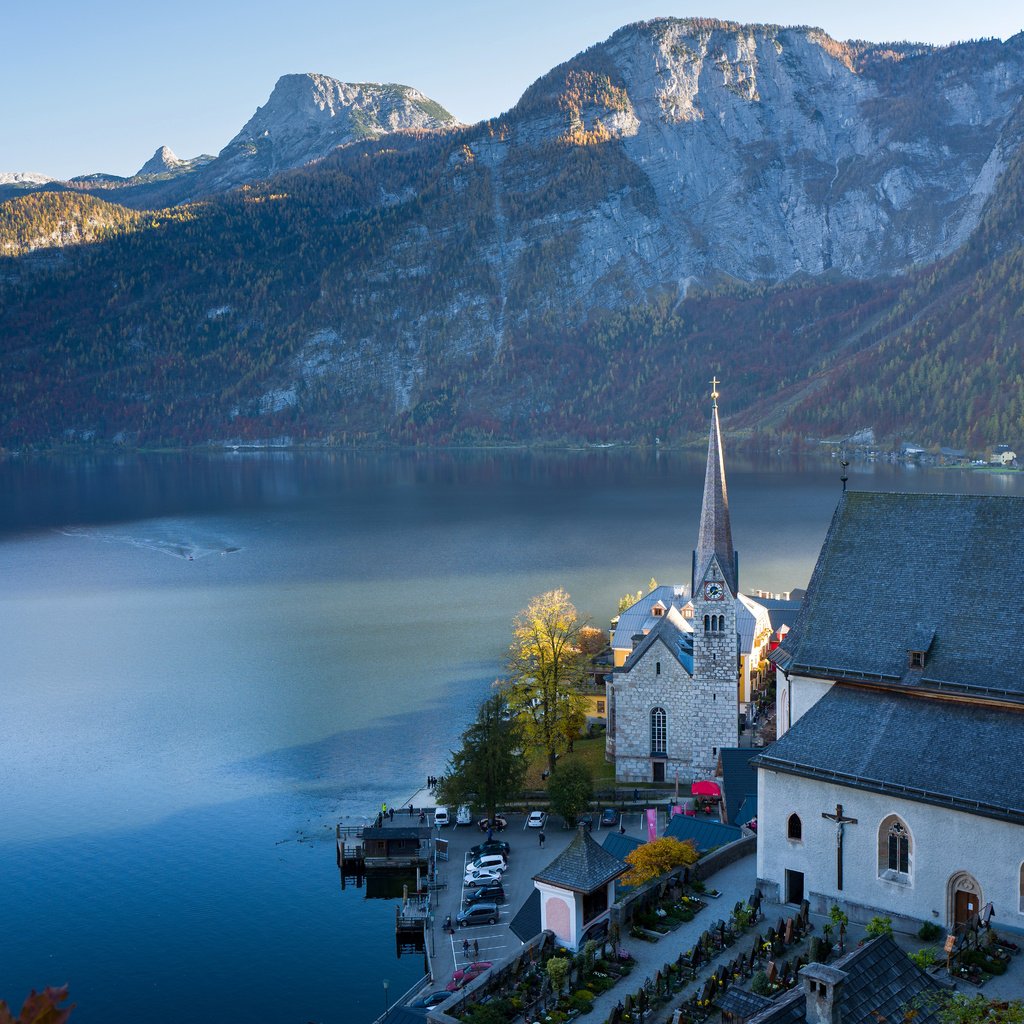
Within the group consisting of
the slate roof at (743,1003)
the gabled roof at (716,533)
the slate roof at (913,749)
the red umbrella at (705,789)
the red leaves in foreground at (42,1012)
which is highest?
the red leaves in foreground at (42,1012)

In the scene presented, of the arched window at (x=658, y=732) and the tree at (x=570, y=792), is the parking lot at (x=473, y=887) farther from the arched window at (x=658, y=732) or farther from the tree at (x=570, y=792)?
the arched window at (x=658, y=732)

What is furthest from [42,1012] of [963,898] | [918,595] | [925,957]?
[918,595]

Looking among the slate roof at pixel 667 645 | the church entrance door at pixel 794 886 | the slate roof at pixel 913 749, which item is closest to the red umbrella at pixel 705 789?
the slate roof at pixel 667 645

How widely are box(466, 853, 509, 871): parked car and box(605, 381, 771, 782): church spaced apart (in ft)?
33.8

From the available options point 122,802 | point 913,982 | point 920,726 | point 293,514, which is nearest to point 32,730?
point 122,802

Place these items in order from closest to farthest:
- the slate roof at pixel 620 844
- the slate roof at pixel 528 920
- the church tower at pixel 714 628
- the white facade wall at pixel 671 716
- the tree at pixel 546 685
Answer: the slate roof at pixel 528 920
the slate roof at pixel 620 844
the church tower at pixel 714 628
the white facade wall at pixel 671 716
the tree at pixel 546 685

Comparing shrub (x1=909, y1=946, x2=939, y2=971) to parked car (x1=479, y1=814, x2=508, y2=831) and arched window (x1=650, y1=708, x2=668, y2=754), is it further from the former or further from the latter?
arched window (x1=650, y1=708, x2=668, y2=754)

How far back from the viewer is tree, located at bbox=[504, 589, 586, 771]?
6038 centimetres

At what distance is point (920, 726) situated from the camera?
110 feet

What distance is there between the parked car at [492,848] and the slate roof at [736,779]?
9.11 m

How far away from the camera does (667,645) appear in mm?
55312

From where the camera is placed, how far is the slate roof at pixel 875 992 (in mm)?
22859

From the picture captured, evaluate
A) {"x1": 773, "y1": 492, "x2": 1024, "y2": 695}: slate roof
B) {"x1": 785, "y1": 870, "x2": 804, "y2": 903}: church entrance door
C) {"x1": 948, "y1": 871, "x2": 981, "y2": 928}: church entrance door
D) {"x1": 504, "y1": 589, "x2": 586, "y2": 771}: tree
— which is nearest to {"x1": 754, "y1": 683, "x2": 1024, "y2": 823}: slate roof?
{"x1": 773, "y1": 492, "x2": 1024, "y2": 695}: slate roof

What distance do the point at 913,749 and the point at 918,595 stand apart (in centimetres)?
505
